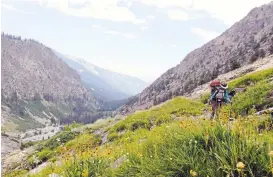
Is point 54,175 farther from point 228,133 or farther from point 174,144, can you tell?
point 228,133

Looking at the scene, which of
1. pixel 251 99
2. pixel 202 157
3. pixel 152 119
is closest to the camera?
pixel 202 157

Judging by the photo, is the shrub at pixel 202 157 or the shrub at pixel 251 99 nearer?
the shrub at pixel 202 157

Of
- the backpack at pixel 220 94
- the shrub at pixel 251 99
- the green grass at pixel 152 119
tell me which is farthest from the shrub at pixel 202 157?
the green grass at pixel 152 119

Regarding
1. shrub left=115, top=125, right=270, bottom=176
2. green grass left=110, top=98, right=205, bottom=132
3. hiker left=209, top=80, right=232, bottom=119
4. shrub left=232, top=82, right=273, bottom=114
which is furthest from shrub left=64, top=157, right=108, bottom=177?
green grass left=110, top=98, right=205, bottom=132

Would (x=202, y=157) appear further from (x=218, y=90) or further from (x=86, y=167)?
(x=218, y=90)

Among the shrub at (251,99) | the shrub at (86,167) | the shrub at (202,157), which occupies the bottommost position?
the shrub at (86,167)

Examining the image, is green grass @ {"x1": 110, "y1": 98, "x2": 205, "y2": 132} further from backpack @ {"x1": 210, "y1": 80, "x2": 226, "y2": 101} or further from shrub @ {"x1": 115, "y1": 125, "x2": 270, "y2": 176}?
shrub @ {"x1": 115, "y1": 125, "x2": 270, "y2": 176}

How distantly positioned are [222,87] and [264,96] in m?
3.55

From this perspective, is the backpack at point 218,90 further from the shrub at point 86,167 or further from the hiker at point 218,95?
the shrub at point 86,167

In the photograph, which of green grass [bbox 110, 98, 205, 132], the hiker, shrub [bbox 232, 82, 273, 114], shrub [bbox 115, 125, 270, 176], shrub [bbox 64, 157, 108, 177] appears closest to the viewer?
shrub [bbox 115, 125, 270, 176]

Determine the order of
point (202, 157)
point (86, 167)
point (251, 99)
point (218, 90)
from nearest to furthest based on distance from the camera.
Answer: point (202, 157), point (86, 167), point (218, 90), point (251, 99)

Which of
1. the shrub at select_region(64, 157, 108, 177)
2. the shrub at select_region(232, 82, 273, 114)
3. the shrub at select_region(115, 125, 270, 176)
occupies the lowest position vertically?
the shrub at select_region(64, 157, 108, 177)

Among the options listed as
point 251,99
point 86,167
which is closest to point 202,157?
point 86,167

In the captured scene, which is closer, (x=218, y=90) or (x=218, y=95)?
(x=218, y=95)
